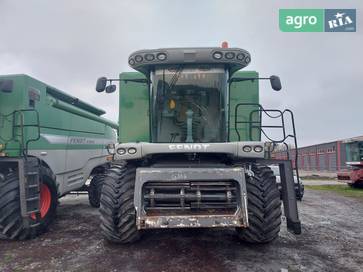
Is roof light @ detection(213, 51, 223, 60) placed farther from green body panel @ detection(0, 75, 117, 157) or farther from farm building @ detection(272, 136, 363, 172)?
farm building @ detection(272, 136, 363, 172)

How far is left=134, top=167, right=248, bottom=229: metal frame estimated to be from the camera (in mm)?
4223

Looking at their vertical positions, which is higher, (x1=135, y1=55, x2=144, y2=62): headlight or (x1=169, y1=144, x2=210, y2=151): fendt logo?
(x1=135, y1=55, x2=144, y2=62): headlight

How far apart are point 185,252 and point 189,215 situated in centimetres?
86

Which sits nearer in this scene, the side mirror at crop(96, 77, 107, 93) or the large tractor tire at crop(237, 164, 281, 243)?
the large tractor tire at crop(237, 164, 281, 243)

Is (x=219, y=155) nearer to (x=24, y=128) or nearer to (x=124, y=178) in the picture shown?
(x=124, y=178)

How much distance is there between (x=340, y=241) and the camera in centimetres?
570

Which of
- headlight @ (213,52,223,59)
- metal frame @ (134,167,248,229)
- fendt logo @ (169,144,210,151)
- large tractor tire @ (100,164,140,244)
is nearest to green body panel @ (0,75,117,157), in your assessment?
large tractor tire @ (100,164,140,244)

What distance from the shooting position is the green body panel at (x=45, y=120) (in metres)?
6.06

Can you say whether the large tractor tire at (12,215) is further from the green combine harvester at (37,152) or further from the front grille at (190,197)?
the front grille at (190,197)

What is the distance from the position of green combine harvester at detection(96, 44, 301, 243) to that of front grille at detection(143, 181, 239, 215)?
1 cm

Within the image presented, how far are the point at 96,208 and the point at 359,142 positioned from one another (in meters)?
14.1

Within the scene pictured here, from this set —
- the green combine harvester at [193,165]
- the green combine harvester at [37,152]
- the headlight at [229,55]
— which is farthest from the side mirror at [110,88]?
the headlight at [229,55]

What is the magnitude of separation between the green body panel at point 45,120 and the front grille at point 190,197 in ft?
8.32

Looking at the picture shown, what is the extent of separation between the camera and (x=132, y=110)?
6555mm
